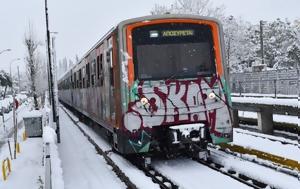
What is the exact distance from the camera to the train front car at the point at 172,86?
373 inches

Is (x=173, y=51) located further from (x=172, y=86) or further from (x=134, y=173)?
(x=134, y=173)

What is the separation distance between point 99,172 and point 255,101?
18.6ft

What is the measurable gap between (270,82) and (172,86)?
17043mm

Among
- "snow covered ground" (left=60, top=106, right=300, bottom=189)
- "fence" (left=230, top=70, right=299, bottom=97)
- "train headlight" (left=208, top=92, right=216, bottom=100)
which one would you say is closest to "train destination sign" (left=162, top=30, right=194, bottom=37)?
"train headlight" (left=208, top=92, right=216, bottom=100)

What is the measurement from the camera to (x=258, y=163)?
9188 mm

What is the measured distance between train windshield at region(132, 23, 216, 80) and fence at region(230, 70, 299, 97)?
1216 centimetres

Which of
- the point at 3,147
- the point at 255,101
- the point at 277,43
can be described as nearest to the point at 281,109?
the point at 255,101

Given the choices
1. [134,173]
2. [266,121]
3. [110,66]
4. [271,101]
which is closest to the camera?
[134,173]

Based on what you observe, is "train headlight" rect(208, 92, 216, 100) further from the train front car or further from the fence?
the fence

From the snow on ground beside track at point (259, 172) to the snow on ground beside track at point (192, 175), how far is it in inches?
14.6

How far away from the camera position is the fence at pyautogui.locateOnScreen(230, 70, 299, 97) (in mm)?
23250

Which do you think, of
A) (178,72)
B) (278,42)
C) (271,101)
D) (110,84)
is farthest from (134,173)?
(278,42)

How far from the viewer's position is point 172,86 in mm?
9664

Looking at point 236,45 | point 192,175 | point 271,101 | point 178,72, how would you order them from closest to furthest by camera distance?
point 192,175 < point 178,72 < point 271,101 < point 236,45
